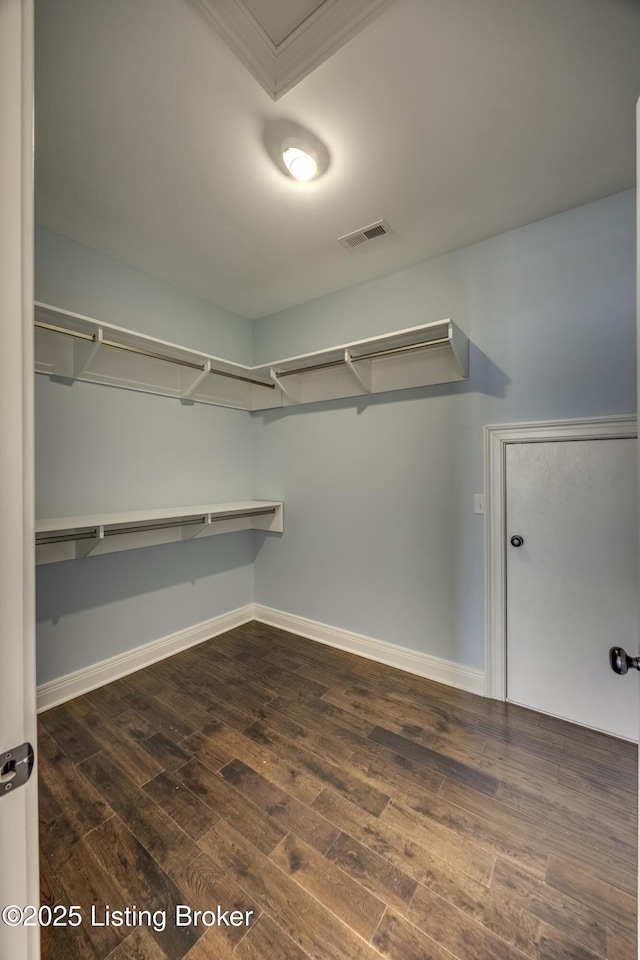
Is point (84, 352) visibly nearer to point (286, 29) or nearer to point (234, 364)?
point (234, 364)

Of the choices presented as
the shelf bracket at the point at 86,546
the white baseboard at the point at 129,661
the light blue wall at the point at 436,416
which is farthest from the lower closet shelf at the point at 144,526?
the white baseboard at the point at 129,661

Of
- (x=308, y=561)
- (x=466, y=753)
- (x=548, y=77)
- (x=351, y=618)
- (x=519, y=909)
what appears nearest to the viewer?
(x=519, y=909)

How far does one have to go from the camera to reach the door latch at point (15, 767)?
550mm

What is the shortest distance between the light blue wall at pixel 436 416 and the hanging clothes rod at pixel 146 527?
38 cm

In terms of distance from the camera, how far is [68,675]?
7.50ft

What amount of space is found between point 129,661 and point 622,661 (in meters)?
2.77

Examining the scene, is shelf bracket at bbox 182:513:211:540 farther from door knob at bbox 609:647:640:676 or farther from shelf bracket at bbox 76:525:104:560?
door knob at bbox 609:647:640:676

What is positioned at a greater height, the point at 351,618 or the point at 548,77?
the point at 548,77

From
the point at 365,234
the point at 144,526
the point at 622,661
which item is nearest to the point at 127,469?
the point at 144,526

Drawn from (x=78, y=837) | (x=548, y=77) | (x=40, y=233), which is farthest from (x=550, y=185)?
(x=78, y=837)

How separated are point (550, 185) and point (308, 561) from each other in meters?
2.80

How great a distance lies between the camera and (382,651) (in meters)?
2.71

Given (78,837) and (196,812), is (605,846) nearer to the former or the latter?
(196,812)

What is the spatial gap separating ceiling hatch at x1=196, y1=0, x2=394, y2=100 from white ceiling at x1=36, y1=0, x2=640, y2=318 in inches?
1.4
